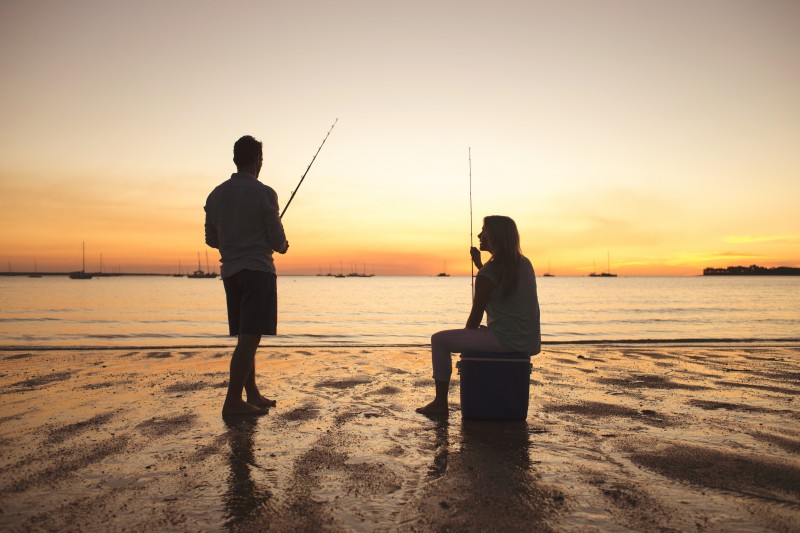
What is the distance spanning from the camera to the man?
15.5 feet

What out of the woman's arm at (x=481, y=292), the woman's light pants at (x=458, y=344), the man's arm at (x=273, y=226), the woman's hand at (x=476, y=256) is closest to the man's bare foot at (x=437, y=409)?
the woman's light pants at (x=458, y=344)

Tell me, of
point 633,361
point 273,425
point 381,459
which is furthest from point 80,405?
point 633,361

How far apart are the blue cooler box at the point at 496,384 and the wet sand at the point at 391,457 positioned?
0.13 metres

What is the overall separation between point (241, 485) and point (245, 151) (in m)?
3.06

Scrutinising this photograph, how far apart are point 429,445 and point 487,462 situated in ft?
1.74

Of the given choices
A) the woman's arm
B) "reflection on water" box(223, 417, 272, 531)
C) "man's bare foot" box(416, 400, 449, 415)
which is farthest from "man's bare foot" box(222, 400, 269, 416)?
the woman's arm

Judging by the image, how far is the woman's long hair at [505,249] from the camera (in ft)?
15.1

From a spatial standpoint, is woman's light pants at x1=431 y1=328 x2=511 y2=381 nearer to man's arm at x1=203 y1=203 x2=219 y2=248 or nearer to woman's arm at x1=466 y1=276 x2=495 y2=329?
woman's arm at x1=466 y1=276 x2=495 y2=329

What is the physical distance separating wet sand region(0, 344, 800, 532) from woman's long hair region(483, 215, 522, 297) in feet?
4.03

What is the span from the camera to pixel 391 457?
359 cm

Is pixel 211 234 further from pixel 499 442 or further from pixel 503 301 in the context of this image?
pixel 499 442

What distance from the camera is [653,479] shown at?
3.15m

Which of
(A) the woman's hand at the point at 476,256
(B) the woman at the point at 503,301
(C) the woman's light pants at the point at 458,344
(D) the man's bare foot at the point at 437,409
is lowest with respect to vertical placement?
(D) the man's bare foot at the point at 437,409

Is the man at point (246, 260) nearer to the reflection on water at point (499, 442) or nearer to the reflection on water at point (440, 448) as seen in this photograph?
the reflection on water at point (440, 448)
